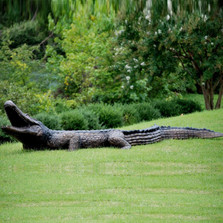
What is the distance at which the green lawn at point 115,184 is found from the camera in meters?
4.75

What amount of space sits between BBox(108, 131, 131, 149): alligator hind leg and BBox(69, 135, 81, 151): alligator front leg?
783 millimetres

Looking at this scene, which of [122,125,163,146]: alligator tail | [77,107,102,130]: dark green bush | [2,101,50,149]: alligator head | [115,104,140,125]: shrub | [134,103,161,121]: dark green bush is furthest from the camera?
[134,103,161,121]: dark green bush

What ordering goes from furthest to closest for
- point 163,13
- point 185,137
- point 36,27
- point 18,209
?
point 185,137 → point 18,209 → point 163,13 → point 36,27

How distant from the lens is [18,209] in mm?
5004

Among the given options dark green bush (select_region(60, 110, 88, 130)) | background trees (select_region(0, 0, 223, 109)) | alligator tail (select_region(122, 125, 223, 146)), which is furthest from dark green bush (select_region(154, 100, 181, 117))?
alligator tail (select_region(122, 125, 223, 146))

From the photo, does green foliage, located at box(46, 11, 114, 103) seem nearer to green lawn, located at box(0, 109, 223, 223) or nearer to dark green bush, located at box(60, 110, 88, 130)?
dark green bush, located at box(60, 110, 88, 130)

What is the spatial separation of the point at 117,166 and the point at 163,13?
425cm

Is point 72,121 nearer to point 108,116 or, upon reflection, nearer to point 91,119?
point 91,119

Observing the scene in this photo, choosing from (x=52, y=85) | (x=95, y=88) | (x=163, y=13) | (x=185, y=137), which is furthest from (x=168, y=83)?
(x=163, y=13)

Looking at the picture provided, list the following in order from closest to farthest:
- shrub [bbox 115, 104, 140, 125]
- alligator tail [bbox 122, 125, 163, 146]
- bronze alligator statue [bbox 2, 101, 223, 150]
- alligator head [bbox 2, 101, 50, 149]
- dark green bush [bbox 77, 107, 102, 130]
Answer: alligator head [bbox 2, 101, 50, 149] < bronze alligator statue [bbox 2, 101, 223, 150] < alligator tail [bbox 122, 125, 163, 146] < dark green bush [bbox 77, 107, 102, 130] < shrub [bbox 115, 104, 140, 125]

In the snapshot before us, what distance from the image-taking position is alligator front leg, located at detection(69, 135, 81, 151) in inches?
352

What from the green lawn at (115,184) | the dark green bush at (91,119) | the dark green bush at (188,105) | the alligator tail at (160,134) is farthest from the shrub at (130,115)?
the green lawn at (115,184)

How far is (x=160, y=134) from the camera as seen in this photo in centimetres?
1022

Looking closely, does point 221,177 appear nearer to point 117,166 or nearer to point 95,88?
point 117,166
